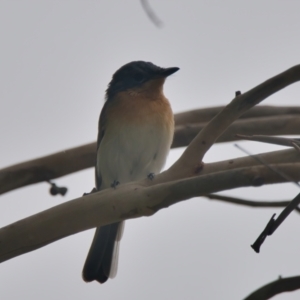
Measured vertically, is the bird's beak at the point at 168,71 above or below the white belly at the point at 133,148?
above

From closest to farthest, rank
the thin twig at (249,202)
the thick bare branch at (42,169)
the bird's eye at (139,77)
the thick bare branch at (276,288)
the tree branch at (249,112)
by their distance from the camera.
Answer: the thick bare branch at (276,288) → the thin twig at (249,202) → the thick bare branch at (42,169) → the tree branch at (249,112) → the bird's eye at (139,77)

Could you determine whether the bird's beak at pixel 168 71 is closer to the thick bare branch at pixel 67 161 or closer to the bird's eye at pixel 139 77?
the bird's eye at pixel 139 77

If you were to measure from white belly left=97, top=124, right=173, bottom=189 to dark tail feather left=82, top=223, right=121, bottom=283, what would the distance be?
60 centimetres

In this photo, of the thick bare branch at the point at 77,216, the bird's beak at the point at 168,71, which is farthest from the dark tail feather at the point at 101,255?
the thick bare branch at the point at 77,216

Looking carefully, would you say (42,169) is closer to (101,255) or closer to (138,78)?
(101,255)

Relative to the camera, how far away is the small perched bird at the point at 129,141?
570 centimetres

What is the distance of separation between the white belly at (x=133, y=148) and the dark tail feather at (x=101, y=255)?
0.60m

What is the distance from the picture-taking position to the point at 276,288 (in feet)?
8.39

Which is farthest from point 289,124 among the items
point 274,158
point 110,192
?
point 110,192

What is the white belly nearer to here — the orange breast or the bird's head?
the orange breast

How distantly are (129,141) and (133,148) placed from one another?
8cm

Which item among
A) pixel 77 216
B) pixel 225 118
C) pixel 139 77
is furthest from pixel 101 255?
pixel 225 118

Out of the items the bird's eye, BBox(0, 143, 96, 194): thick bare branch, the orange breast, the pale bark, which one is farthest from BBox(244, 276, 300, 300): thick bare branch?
the bird's eye

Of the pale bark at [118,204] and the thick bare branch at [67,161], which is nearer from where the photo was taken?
the pale bark at [118,204]
